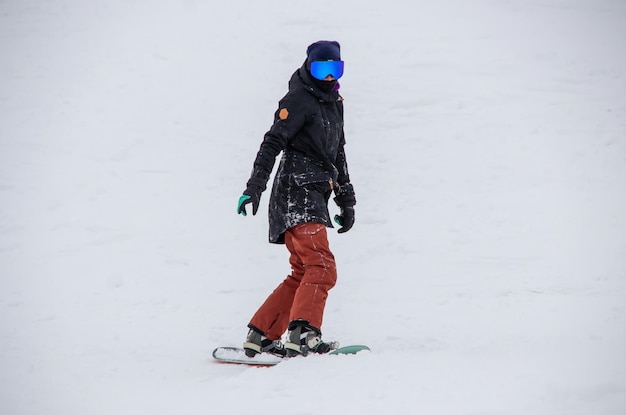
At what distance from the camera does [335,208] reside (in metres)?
8.20

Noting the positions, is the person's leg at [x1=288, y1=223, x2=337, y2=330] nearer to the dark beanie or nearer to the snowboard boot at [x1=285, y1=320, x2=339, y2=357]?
the snowboard boot at [x1=285, y1=320, x2=339, y2=357]

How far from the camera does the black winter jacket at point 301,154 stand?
13.7 ft

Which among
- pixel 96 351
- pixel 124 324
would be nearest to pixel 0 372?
pixel 96 351

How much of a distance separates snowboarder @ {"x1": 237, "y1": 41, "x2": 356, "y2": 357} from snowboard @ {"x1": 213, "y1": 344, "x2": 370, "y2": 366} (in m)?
0.06

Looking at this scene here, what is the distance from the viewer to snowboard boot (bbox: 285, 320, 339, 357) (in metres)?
4.14

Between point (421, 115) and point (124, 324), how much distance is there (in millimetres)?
5989

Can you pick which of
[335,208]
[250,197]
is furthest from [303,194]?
[335,208]

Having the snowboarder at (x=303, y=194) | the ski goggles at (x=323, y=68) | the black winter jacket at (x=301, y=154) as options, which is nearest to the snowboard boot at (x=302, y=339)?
the snowboarder at (x=303, y=194)

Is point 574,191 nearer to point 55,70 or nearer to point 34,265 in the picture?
point 34,265

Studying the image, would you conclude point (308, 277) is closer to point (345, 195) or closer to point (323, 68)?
point (345, 195)

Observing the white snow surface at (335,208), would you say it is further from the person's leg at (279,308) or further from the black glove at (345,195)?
the black glove at (345,195)

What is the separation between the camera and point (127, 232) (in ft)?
23.8

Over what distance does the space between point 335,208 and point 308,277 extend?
4.06 meters

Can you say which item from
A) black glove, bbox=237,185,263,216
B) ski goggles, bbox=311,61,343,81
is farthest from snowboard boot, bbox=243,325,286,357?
ski goggles, bbox=311,61,343,81
